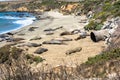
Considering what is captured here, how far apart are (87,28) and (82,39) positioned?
5.80m

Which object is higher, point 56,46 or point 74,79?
point 74,79

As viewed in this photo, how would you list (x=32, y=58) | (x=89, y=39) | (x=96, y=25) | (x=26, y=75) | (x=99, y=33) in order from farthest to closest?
(x=96, y=25) < (x=89, y=39) < (x=99, y=33) < (x=32, y=58) < (x=26, y=75)

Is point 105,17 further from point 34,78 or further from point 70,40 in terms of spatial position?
point 34,78

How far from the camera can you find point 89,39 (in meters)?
21.3

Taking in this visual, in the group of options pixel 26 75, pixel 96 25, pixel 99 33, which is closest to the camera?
pixel 26 75

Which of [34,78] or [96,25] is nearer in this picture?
[34,78]

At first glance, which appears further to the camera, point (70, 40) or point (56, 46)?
point (70, 40)

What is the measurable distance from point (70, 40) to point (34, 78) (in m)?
16.8

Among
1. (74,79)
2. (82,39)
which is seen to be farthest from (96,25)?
(74,79)

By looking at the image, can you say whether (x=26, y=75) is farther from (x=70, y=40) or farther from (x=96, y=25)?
(x=96, y=25)

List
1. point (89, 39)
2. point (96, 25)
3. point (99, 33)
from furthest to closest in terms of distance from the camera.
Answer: point (96, 25) < point (89, 39) < point (99, 33)

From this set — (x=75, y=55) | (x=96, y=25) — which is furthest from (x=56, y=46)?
(x=96, y=25)

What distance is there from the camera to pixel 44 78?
213 inches

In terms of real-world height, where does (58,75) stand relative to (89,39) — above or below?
above
